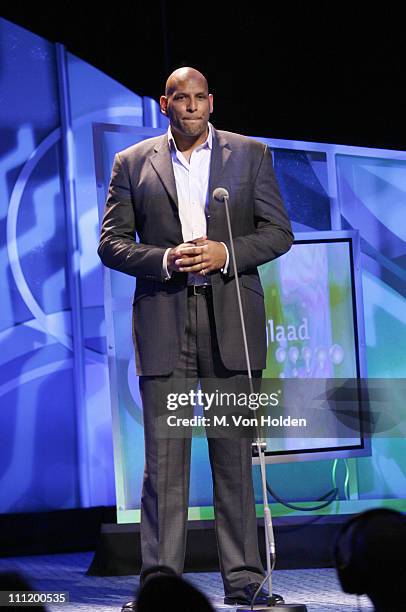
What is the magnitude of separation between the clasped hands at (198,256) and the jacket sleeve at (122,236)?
4.0 inches

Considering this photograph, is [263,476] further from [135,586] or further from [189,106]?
[135,586]

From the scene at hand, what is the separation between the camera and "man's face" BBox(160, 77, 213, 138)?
10.6 ft

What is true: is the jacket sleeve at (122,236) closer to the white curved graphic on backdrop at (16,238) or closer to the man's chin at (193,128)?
the man's chin at (193,128)

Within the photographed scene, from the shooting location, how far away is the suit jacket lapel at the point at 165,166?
3266mm

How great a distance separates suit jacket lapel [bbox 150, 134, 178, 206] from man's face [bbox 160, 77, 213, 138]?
0.09 metres

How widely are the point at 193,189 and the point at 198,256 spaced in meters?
0.27

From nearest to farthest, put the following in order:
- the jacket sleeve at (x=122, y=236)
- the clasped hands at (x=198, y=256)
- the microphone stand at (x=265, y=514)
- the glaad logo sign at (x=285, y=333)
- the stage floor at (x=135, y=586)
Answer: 1. the microphone stand at (x=265, y=514)
2. the clasped hands at (x=198, y=256)
3. the jacket sleeve at (x=122, y=236)
4. the stage floor at (x=135, y=586)
5. the glaad logo sign at (x=285, y=333)

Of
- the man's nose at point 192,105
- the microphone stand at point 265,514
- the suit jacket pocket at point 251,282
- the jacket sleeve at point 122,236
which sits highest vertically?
the man's nose at point 192,105

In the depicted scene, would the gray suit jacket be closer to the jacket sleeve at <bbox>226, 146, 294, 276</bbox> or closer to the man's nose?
the jacket sleeve at <bbox>226, 146, 294, 276</bbox>

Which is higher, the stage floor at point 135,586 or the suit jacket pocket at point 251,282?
the suit jacket pocket at point 251,282

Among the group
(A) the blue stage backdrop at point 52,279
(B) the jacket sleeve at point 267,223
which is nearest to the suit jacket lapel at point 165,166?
(B) the jacket sleeve at point 267,223

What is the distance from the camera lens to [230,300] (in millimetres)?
3201

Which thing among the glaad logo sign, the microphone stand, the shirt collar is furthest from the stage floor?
the shirt collar

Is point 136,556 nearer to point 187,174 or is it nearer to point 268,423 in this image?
point 268,423
